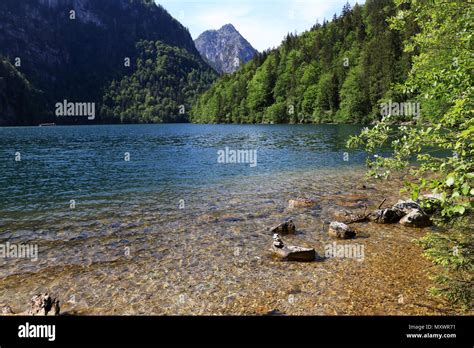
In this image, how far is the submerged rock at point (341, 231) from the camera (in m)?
15.8

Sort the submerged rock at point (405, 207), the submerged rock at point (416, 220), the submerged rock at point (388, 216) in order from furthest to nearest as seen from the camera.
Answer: the submerged rock at point (405, 207) < the submerged rock at point (388, 216) < the submerged rock at point (416, 220)

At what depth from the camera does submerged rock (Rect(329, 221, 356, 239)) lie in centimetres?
1583

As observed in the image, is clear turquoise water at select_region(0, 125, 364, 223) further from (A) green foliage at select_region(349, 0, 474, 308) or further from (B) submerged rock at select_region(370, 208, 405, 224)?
(A) green foliage at select_region(349, 0, 474, 308)

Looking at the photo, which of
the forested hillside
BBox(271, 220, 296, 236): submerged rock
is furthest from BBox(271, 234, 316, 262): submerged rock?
the forested hillside

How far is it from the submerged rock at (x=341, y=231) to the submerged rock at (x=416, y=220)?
10.2ft

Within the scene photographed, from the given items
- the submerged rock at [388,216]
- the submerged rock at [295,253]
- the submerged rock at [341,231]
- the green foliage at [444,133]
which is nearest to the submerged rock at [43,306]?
the submerged rock at [295,253]

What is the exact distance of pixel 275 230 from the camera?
16672mm

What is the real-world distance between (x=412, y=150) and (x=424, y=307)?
4858 millimetres

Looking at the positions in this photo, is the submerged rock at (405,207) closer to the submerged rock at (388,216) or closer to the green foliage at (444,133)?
the submerged rock at (388,216)

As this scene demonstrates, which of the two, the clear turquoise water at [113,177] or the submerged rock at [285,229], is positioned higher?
the clear turquoise water at [113,177]

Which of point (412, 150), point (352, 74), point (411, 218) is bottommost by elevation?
point (411, 218)
